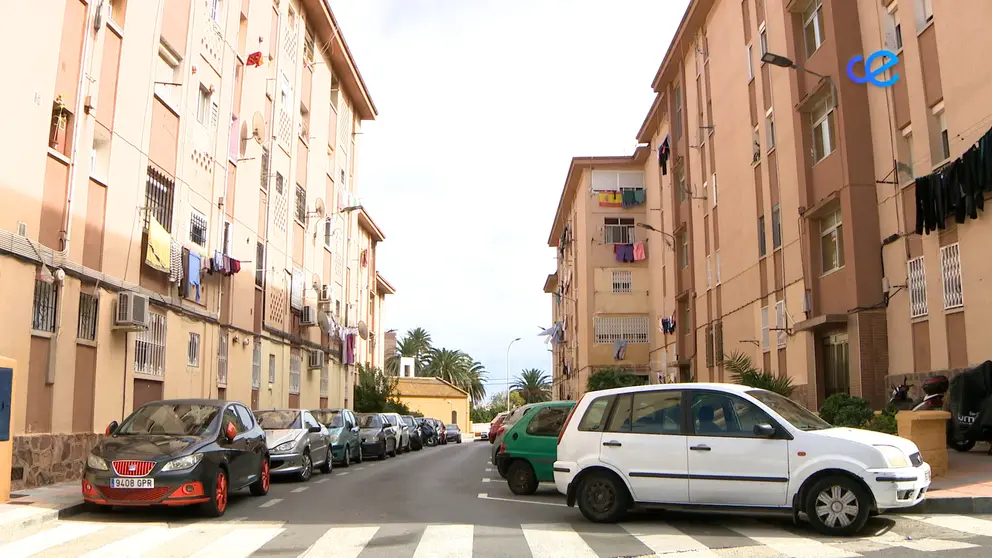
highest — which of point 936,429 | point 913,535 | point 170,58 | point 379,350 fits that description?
point 170,58

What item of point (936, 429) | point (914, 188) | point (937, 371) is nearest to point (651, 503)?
point (936, 429)

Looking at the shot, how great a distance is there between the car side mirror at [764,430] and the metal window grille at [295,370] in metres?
23.5

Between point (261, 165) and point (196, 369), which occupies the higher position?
point (261, 165)

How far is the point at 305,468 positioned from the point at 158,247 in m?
5.63

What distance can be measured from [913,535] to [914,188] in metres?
10.4

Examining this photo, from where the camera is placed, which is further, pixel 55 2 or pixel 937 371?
pixel 937 371

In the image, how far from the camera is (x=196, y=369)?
21000 millimetres

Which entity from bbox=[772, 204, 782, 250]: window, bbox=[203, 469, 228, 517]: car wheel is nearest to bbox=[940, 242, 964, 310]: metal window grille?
bbox=[772, 204, 782, 250]: window

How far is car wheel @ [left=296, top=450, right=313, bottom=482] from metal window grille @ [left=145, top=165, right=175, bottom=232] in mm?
5996

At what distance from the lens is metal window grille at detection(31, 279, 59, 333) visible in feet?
45.5

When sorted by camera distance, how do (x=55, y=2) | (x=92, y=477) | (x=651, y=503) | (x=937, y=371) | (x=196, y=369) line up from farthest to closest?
1. (x=196, y=369)
2. (x=937, y=371)
3. (x=55, y=2)
4. (x=92, y=477)
5. (x=651, y=503)

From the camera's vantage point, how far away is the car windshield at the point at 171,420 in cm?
1198

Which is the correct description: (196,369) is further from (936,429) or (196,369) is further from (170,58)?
(936,429)

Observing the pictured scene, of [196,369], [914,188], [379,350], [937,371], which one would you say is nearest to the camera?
[937,371]
